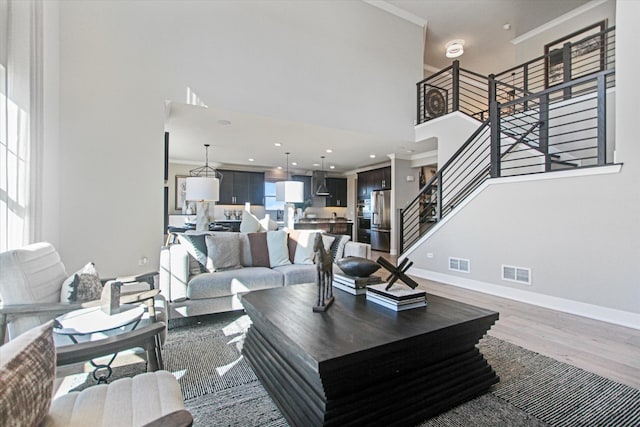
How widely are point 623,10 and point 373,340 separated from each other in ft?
13.7

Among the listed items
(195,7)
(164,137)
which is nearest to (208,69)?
(195,7)

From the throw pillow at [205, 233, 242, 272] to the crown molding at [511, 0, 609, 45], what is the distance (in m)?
7.20

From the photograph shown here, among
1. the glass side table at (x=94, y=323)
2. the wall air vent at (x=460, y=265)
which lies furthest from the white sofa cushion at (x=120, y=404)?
the wall air vent at (x=460, y=265)

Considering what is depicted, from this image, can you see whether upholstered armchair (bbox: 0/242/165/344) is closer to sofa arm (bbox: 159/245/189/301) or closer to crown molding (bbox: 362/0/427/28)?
sofa arm (bbox: 159/245/189/301)

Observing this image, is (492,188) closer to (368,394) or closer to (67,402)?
(368,394)

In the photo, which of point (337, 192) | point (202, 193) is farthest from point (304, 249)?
point (337, 192)

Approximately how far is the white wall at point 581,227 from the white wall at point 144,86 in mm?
2933

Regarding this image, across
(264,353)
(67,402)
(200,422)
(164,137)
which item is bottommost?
(200,422)

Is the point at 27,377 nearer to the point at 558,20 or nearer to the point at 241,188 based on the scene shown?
the point at 558,20

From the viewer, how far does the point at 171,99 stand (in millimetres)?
4082

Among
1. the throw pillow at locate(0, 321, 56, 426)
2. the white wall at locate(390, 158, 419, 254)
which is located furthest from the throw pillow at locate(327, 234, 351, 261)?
the white wall at locate(390, 158, 419, 254)

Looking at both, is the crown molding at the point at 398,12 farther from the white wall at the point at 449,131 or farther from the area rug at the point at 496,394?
the area rug at the point at 496,394

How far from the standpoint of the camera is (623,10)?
316 cm

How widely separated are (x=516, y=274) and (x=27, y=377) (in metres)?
4.47
